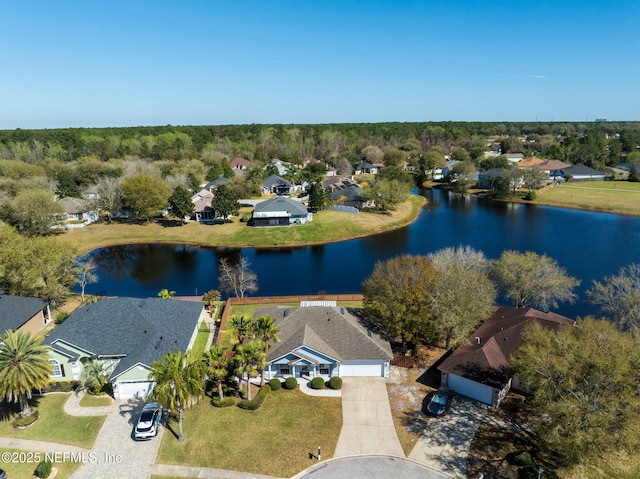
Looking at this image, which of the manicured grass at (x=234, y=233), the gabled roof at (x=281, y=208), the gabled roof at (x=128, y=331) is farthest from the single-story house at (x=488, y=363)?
the gabled roof at (x=281, y=208)

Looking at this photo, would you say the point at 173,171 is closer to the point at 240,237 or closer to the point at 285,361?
the point at 240,237

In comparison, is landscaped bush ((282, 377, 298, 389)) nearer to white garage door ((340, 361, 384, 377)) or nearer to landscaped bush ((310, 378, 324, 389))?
landscaped bush ((310, 378, 324, 389))

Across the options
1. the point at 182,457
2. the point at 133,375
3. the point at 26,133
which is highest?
the point at 26,133

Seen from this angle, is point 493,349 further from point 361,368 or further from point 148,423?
point 148,423

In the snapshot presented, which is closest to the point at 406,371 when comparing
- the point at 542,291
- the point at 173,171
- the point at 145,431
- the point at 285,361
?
the point at 285,361

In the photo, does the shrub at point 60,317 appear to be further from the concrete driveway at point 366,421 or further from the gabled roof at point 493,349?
the gabled roof at point 493,349

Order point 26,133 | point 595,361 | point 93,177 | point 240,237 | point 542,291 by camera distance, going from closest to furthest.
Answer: point 595,361 < point 542,291 < point 240,237 < point 93,177 < point 26,133

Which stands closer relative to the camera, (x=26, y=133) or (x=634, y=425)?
(x=634, y=425)
